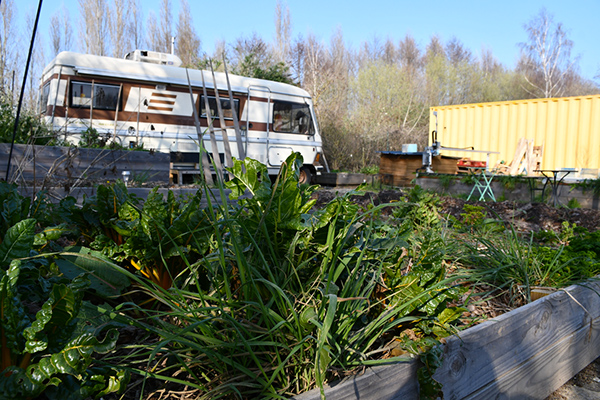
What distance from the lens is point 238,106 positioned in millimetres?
10078

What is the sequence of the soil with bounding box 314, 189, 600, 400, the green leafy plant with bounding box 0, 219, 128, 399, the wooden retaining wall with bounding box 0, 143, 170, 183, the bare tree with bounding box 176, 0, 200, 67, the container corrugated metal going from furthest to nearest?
the bare tree with bounding box 176, 0, 200, 67
the container corrugated metal
the wooden retaining wall with bounding box 0, 143, 170, 183
the soil with bounding box 314, 189, 600, 400
the green leafy plant with bounding box 0, 219, 128, 399

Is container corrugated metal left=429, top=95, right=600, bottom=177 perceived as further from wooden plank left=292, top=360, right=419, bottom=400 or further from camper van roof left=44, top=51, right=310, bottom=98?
wooden plank left=292, top=360, right=419, bottom=400

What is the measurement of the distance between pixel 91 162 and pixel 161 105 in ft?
20.4

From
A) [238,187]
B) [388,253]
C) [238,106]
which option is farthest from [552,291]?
[238,106]

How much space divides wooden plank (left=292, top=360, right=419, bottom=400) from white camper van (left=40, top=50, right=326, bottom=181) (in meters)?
6.20

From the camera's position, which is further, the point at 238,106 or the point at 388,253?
the point at 238,106

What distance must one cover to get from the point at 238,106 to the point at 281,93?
4.12 feet

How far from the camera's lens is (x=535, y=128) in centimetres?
1198

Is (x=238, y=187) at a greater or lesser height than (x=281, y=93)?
lesser

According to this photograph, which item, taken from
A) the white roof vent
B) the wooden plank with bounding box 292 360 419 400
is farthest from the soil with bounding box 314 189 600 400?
the white roof vent

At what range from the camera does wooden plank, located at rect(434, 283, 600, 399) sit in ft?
4.15

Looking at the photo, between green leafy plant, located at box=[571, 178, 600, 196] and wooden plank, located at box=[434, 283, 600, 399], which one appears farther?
green leafy plant, located at box=[571, 178, 600, 196]

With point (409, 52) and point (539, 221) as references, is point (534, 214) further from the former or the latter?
point (409, 52)

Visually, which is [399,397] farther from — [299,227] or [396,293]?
[299,227]
